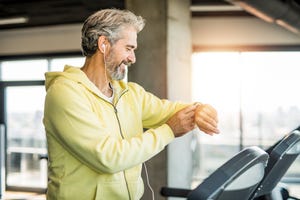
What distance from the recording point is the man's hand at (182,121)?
53.4 inches

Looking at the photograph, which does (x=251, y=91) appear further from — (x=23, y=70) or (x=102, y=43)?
(x=102, y=43)

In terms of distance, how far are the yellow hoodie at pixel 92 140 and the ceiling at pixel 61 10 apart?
4.33 metres

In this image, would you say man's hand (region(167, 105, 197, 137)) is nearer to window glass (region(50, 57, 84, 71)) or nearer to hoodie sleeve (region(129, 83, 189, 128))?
hoodie sleeve (region(129, 83, 189, 128))

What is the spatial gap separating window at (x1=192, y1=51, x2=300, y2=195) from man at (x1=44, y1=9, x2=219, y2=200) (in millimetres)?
4783

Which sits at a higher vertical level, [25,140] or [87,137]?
[87,137]

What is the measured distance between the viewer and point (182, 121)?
1.37 metres

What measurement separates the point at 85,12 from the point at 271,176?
16.5ft

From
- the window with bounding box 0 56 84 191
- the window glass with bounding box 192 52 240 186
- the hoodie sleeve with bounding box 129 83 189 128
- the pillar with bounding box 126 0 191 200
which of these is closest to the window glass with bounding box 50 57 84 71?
the window with bounding box 0 56 84 191

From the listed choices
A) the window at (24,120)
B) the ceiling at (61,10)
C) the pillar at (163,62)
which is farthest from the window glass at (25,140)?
the pillar at (163,62)

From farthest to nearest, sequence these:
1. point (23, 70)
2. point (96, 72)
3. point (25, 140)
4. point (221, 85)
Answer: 1. point (25, 140)
2. point (23, 70)
3. point (221, 85)
4. point (96, 72)

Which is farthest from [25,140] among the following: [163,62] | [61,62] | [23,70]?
[163,62]

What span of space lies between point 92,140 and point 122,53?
368 millimetres

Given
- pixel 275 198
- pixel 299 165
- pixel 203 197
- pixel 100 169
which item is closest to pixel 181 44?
pixel 275 198

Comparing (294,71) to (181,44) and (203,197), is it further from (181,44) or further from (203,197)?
(203,197)
